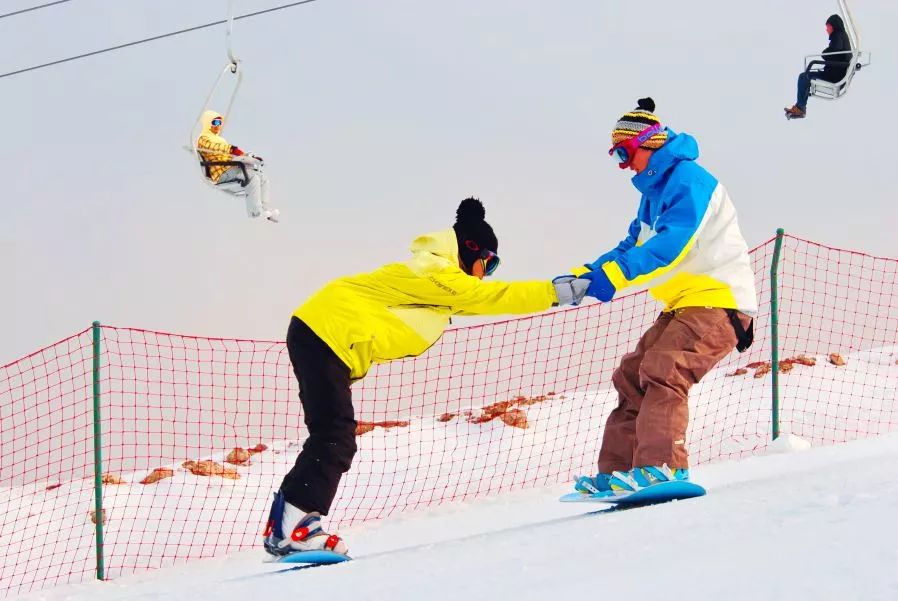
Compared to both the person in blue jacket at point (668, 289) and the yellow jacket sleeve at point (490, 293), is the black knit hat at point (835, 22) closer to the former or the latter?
the person in blue jacket at point (668, 289)

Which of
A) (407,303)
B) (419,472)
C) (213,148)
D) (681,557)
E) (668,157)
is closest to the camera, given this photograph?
(681,557)

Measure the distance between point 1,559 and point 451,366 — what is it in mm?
3346

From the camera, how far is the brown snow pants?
4.01 metres

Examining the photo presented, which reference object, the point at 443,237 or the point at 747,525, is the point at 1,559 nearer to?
the point at 443,237

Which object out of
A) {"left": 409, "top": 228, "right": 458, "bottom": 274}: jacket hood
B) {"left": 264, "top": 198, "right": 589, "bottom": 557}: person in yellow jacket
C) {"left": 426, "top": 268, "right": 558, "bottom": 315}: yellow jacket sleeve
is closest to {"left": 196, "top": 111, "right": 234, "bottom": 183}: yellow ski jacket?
{"left": 264, "top": 198, "right": 589, "bottom": 557}: person in yellow jacket

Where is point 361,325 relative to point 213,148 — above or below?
below

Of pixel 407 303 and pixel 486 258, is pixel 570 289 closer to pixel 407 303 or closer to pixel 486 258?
pixel 486 258

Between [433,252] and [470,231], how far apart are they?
0.75 feet

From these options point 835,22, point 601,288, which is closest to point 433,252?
point 601,288

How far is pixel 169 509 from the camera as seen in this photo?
6836mm

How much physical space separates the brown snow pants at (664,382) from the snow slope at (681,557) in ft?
0.97

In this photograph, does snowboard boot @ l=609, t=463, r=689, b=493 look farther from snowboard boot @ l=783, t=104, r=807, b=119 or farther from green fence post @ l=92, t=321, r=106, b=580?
green fence post @ l=92, t=321, r=106, b=580

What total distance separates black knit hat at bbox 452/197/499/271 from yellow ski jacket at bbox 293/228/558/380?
64 mm

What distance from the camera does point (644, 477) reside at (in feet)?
13.0
